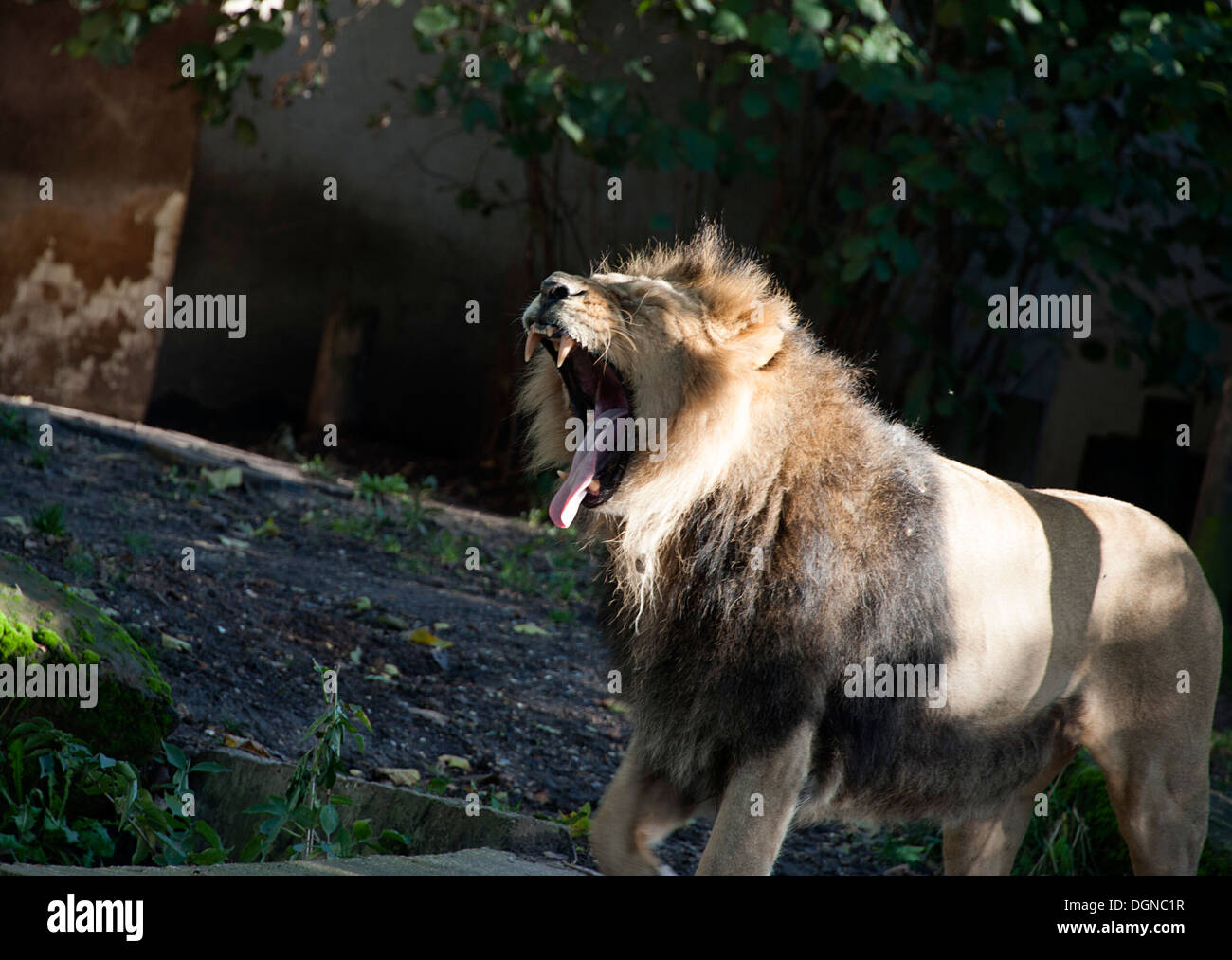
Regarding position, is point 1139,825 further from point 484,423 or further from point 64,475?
point 484,423

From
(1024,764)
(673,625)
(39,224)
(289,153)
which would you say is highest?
(289,153)

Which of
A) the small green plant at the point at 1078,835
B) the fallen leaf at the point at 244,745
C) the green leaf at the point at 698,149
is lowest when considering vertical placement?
the small green plant at the point at 1078,835

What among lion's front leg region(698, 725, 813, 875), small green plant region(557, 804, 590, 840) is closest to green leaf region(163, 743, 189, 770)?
small green plant region(557, 804, 590, 840)

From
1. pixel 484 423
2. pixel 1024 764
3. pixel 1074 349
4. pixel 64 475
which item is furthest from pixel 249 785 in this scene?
pixel 1074 349

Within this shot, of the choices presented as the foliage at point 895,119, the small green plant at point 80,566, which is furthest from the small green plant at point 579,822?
the foliage at point 895,119

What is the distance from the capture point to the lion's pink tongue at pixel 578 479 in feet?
9.58

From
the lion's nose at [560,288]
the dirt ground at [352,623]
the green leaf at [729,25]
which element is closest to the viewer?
the lion's nose at [560,288]

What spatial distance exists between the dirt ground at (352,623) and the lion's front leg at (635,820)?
0.55m

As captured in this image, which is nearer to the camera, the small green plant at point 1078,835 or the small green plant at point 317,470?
the small green plant at point 1078,835

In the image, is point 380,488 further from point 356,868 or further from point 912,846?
point 356,868

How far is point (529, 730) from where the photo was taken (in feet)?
15.1

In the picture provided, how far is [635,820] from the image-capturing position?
10.3 ft

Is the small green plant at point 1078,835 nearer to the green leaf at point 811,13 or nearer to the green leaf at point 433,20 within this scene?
the green leaf at point 811,13

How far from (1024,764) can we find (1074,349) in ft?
20.2
